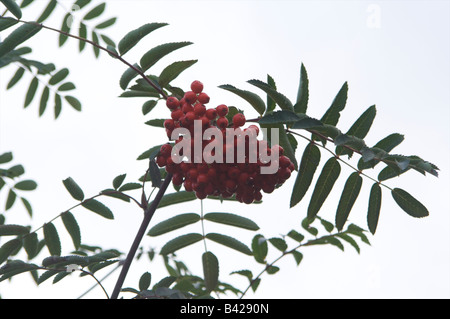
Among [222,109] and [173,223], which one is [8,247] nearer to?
[173,223]

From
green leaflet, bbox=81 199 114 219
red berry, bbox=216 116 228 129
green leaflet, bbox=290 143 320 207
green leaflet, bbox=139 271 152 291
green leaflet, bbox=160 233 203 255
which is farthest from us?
green leaflet, bbox=160 233 203 255

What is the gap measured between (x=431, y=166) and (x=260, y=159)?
65cm

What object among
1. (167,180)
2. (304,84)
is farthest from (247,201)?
(304,84)

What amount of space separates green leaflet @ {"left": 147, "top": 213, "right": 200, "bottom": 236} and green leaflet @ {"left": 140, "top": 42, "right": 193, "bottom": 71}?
809 mm

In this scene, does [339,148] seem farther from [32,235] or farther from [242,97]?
Result: [32,235]

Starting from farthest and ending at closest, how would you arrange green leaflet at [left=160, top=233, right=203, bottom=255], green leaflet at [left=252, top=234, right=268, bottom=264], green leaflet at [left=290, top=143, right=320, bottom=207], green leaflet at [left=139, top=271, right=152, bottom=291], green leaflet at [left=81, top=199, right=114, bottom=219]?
green leaflet at [left=252, top=234, right=268, bottom=264]
green leaflet at [left=160, top=233, right=203, bottom=255]
green leaflet at [left=81, top=199, right=114, bottom=219]
green leaflet at [left=139, top=271, right=152, bottom=291]
green leaflet at [left=290, top=143, right=320, bottom=207]

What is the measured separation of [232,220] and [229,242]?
123 mm

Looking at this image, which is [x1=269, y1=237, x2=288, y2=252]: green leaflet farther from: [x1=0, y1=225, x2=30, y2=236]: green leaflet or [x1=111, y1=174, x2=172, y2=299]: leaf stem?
[x1=0, y1=225, x2=30, y2=236]: green leaflet

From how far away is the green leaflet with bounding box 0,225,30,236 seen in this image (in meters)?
2.33

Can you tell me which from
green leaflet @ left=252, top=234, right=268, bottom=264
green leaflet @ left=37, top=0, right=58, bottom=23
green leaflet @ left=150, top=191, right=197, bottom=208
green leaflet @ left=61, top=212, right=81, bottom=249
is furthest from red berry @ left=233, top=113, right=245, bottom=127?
green leaflet @ left=37, top=0, right=58, bottom=23

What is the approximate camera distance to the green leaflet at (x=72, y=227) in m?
2.36

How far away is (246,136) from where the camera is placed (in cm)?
192

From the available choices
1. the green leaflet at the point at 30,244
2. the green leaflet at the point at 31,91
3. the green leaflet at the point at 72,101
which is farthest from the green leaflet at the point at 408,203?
the green leaflet at the point at 31,91

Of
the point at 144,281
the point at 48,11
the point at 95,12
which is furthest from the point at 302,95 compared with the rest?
the point at 95,12
